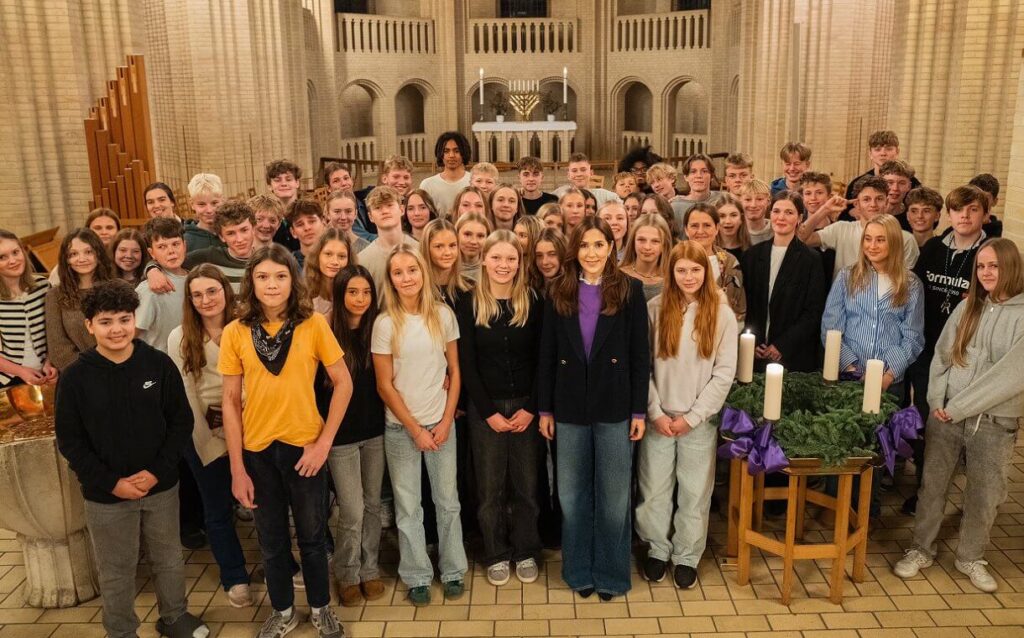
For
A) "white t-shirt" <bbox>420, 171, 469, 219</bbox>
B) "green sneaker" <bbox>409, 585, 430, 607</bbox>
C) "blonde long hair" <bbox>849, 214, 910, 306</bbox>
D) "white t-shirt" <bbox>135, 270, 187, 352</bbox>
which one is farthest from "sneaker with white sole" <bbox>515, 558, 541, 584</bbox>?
"white t-shirt" <bbox>420, 171, 469, 219</bbox>

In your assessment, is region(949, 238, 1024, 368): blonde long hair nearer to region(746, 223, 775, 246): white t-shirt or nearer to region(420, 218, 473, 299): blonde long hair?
region(746, 223, 775, 246): white t-shirt

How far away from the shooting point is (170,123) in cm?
1266

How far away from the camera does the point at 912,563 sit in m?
4.80

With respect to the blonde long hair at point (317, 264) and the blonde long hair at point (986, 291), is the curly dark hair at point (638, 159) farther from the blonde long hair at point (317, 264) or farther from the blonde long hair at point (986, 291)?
the blonde long hair at point (317, 264)

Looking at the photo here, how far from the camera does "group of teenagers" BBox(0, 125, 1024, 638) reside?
13.2ft

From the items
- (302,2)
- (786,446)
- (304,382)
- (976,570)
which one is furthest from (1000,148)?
(302,2)

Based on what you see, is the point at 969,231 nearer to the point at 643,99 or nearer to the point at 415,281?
the point at 415,281

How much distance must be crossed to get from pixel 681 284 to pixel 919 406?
214 centimetres

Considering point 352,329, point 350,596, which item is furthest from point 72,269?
point 350,596

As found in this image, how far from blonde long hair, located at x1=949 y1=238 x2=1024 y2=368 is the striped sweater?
16.9 feet

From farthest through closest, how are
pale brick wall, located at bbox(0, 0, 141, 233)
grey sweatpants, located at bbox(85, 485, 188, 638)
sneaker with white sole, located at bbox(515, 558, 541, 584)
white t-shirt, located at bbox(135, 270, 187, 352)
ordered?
pale brick wall, located at bbox(0, 0, 141, 233) → sneaker with white sole, located at bbox(515, 558, 541, 584) → white t-shirt, located at bbox(135, 270, 187, 352) → grey sweatpants, located at bbox(85, 485, 188, 638)

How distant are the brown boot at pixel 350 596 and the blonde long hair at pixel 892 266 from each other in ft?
10.7

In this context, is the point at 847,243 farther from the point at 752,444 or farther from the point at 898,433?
the point at 752,444

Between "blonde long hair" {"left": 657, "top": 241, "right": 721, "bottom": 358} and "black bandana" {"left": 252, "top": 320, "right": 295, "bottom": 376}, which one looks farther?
"blonde long hair" {"left": 657, "top": 241, "right": 721, "bottom": 358}
